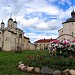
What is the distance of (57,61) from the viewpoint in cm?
1332

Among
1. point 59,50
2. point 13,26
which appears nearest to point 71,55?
point 59,50

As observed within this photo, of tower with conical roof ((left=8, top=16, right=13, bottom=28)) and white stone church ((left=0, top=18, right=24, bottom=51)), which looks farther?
tower with conical roof ((left=8, top=16, right=13, bottom=28))

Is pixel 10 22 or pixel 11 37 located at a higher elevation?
pixel 10 22

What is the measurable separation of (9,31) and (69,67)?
6157 cm

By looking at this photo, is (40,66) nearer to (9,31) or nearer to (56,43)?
(56,43)

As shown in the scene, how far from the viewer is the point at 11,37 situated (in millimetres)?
73750

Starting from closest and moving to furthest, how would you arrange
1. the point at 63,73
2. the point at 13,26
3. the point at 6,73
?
the point at 63,73, the point at 6,73, the point at 13,26

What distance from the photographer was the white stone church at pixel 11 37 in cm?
7247

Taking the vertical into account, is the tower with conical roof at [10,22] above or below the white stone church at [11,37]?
above

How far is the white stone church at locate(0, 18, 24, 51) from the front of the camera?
7247 centimetres

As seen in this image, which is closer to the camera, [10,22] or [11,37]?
[11,37]

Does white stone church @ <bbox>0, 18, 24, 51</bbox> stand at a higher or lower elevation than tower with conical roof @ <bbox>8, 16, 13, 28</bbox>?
lower

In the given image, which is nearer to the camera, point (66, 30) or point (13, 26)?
point (66, 30)

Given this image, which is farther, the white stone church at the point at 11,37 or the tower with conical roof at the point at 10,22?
the tower with conical roof at the point at 10,22
